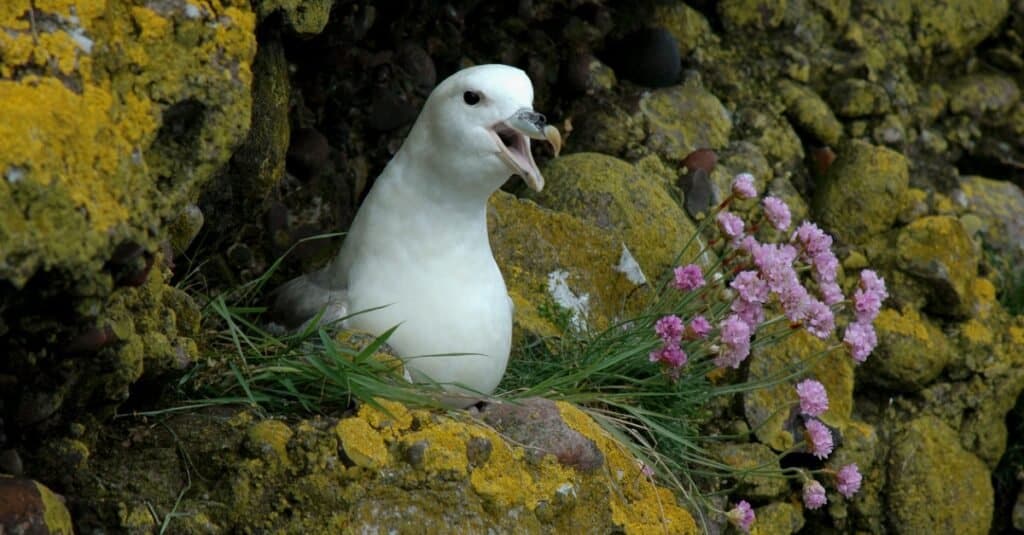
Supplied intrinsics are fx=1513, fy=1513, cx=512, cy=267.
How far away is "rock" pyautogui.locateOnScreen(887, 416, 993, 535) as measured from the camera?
4320 mm

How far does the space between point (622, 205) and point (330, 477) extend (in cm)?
180

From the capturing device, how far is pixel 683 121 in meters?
4.73

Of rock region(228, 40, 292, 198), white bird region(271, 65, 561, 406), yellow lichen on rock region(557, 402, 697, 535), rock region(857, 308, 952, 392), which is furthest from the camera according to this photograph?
rock region(857, 308, 952, 392)

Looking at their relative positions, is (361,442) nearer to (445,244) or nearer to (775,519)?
(445,244)

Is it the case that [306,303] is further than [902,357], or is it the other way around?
[902,357]

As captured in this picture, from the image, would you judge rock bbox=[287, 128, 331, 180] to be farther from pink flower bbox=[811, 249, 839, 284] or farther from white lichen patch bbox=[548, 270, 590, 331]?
pink flower bbox=[811, 249, 839, 284]

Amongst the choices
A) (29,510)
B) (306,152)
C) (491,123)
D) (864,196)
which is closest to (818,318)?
(491,123)

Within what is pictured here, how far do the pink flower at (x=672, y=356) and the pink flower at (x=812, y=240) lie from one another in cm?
40

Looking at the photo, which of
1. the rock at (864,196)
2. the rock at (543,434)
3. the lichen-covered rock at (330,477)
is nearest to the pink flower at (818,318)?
the rock at (543,434)

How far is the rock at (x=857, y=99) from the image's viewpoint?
5070 mm

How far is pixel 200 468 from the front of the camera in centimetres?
258

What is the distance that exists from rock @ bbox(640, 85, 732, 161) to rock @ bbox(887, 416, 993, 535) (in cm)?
107

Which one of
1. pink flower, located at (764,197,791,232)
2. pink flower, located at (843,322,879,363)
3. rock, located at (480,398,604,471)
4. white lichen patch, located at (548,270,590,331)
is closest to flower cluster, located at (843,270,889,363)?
pink flower, located at (843,322,879,363)

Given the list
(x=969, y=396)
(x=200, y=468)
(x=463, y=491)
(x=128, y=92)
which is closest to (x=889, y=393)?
(x=969, y=396)
